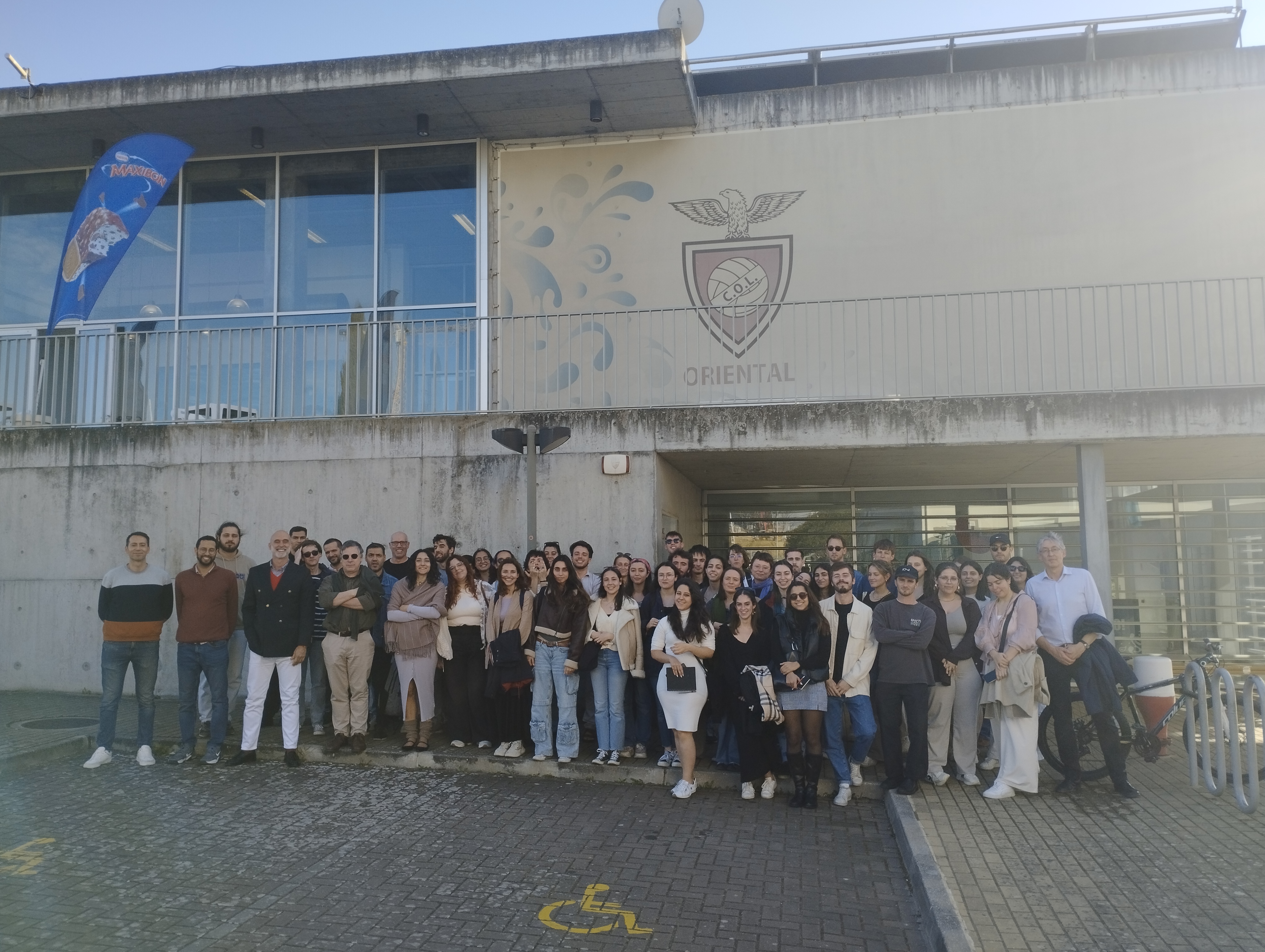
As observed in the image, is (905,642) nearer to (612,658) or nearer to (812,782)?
(812,782)

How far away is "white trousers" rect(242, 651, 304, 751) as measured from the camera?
289 inches

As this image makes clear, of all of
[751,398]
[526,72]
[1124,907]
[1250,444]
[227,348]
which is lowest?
[1124,907]

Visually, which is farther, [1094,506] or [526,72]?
[526,72]

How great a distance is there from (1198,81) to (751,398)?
6.92 m

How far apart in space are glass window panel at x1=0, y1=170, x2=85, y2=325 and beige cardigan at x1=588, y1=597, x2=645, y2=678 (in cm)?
1052

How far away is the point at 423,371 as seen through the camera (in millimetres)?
10961

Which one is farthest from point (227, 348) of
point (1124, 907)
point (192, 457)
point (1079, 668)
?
point (1124, 907)

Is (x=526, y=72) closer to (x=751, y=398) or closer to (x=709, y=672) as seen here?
(x=751, y=398)

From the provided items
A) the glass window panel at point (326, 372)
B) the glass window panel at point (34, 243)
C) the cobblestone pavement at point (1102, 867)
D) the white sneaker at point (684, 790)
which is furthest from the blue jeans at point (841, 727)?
the glass window panel at point (34, 243)

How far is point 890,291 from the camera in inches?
451

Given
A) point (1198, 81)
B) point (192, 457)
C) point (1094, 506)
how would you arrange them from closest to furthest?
point (1094, 506)
point (192, 457)
point (1198, 81)

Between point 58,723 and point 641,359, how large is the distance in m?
7.61

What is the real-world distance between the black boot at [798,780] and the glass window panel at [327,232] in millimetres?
8493

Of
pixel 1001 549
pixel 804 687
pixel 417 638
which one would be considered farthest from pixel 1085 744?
pixel 417 638
